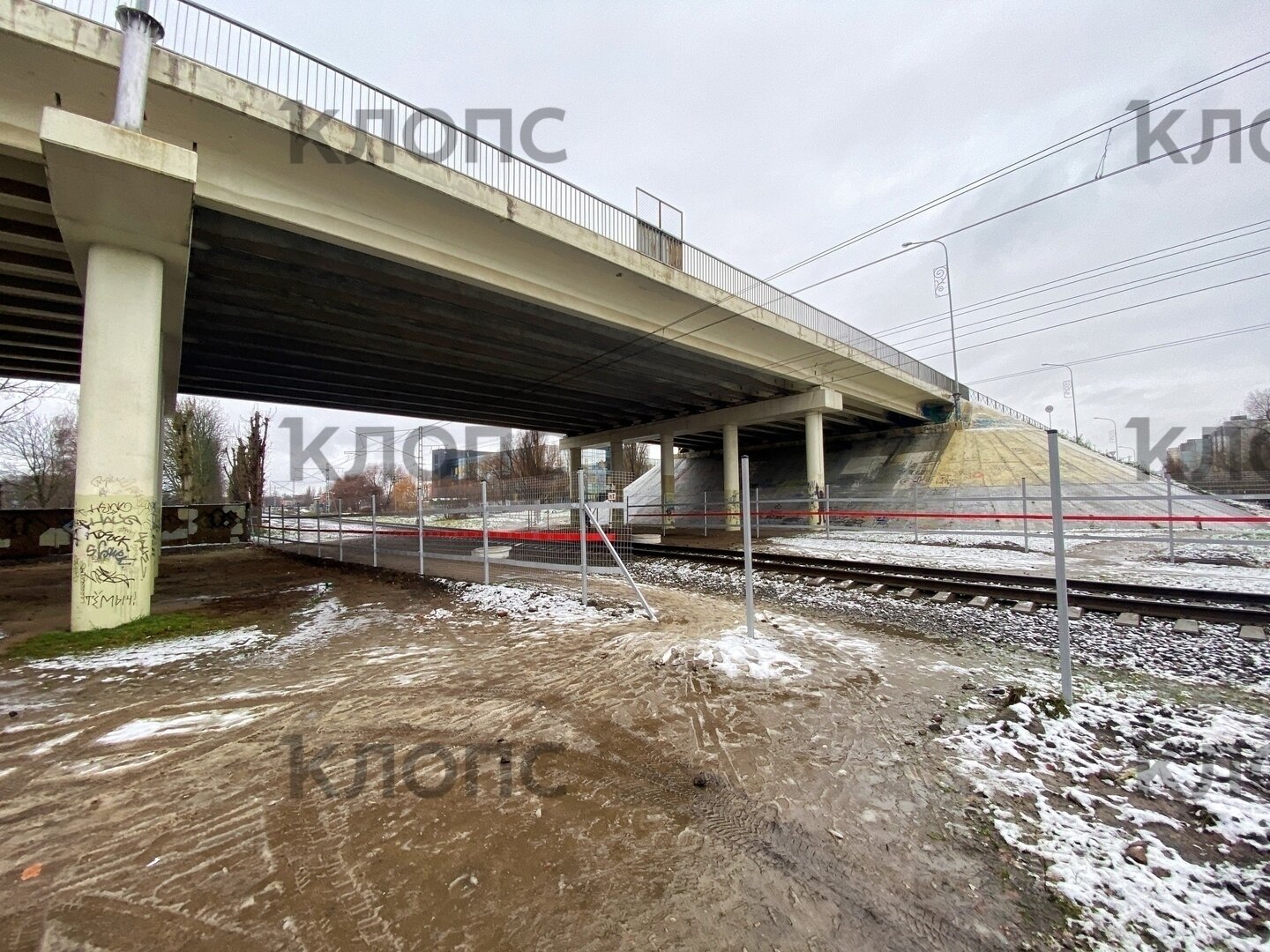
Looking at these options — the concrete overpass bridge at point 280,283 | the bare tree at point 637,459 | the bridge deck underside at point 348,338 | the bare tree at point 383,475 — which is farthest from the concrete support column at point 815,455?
the bare tree at point 383,475

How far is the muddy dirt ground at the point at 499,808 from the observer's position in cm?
211

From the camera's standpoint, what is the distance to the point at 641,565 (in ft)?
45.7

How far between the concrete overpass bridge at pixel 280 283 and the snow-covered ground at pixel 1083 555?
8.45 meters

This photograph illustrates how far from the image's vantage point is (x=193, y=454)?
2875 centimetres

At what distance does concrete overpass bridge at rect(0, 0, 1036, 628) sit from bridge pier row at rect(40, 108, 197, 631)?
3cm

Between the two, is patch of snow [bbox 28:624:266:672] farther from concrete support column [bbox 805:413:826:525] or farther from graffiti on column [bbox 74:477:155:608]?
concrete support column [bbox 805:413:826:525]

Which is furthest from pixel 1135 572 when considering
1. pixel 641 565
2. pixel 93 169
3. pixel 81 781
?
pixel 93 169

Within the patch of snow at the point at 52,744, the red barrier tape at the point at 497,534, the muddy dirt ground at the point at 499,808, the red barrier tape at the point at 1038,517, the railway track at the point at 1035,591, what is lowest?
the patch of snow at the point at 52,744

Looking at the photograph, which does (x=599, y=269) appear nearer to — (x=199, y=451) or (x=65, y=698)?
(x=65, y=698)

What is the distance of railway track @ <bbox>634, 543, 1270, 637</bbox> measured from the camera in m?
6.64

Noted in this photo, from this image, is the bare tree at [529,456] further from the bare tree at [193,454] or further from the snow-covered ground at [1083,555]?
the snow-covered ground at [1083,555]

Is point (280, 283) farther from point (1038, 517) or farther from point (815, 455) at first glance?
point (815, 455)

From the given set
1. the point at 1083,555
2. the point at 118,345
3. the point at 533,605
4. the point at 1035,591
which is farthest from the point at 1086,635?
the point at 118,345

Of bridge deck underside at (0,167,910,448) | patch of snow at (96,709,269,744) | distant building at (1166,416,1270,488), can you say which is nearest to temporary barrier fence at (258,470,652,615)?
patch of snow at (96,709,269,744)
